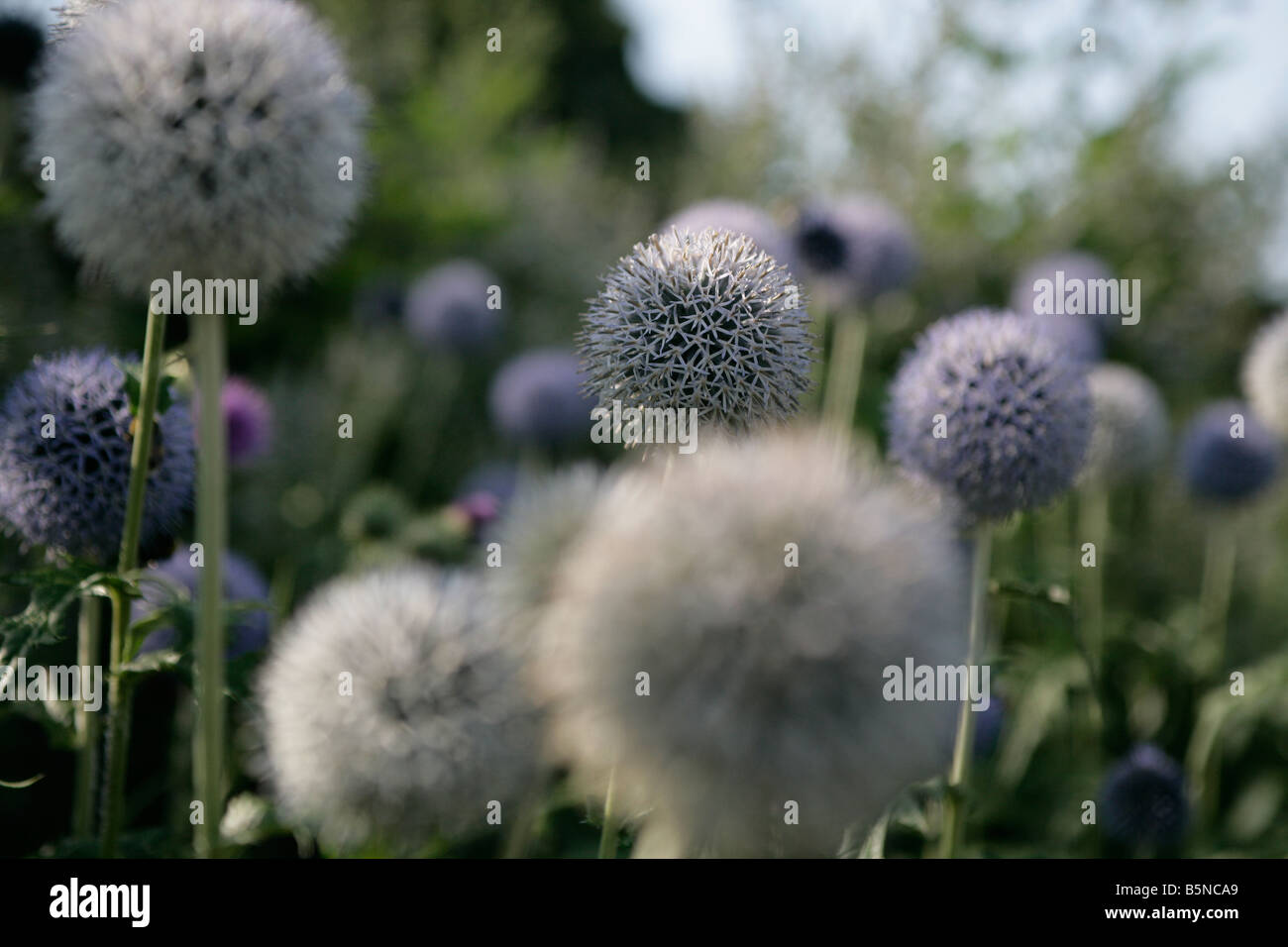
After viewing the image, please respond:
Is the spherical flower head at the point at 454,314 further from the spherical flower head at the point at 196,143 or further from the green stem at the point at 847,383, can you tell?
the spherical flower head at the point at 196,143

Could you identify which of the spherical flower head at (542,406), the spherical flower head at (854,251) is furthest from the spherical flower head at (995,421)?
the spherical flower head at (542,406)

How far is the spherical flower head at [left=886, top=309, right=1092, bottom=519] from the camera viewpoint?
96.3 inches

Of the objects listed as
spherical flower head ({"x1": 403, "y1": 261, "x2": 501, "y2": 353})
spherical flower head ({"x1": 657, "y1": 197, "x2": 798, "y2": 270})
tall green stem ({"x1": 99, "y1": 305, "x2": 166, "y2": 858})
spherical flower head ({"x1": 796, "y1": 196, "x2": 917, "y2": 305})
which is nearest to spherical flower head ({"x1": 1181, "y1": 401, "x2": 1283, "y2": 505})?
spherical flower head ({"x1": 796, "y1": 196, "x2": 917, "y2": 305})

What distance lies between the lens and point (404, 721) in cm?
154

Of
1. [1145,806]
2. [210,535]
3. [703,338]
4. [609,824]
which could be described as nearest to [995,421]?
[703,338]

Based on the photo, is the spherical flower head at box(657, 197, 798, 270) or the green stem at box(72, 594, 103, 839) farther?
the spherical flower head at box(657, 197, 798, 270)

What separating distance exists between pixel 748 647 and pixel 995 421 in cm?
151

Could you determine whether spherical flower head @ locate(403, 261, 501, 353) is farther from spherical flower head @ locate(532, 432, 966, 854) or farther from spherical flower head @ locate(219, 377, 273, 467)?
spherical flower head @ locate(532, 432, 966, 854)

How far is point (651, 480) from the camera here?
5.08ft

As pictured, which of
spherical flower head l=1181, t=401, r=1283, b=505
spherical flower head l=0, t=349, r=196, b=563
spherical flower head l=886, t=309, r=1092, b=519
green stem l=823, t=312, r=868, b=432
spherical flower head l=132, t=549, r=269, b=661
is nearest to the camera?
spherical flower head l=0, t=349, r=196, b=563

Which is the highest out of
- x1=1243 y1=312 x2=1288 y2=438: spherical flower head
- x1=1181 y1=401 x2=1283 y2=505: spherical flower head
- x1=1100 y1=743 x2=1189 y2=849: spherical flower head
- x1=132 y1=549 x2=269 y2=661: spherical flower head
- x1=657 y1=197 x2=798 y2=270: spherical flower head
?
x1=657 y1=197 x2=798 y2=270: spherical flower head

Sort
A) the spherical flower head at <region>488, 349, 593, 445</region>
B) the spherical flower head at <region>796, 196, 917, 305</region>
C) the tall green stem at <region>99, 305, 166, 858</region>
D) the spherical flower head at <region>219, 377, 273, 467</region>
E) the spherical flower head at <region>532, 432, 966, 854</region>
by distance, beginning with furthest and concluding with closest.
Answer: the spherical flower head at <region>488, 349, 593, 445</region>, the spherical flower head at <region>796, 196, 917, 305</region>, the spherical flower head at <region>219, 377, 273, 467</region>, the tall green stem at <region>99, 305, 166, 858</region>, the spherical flower head at <region>532, 432, 966, 854</region>

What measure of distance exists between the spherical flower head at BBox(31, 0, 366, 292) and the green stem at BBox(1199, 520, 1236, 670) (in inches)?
164

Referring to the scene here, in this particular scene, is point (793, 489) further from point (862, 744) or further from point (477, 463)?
point (477, 463)
